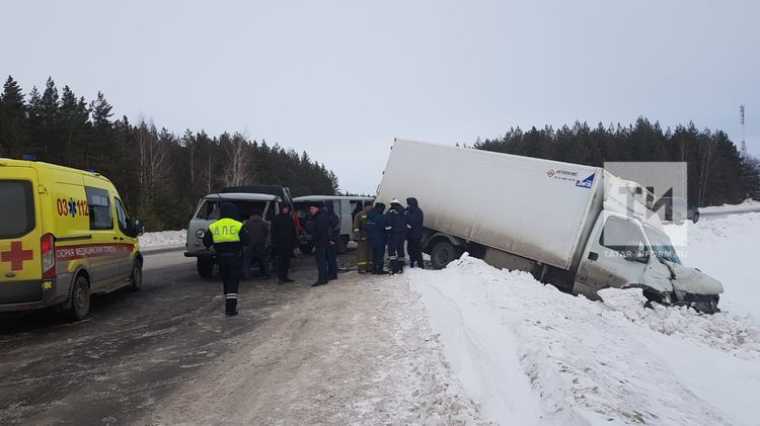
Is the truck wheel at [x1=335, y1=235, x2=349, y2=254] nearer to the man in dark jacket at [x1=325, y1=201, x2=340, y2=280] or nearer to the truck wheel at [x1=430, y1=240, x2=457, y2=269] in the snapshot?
the truck wheel at [x1=430, y1=240, x2=457, y2=269]

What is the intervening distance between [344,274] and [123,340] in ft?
21.1

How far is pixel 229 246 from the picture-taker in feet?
27.7

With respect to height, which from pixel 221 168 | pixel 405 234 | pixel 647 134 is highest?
pixel 647 134

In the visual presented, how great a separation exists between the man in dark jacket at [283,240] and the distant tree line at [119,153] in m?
18.9

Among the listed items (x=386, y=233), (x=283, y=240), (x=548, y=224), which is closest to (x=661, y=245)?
(x=548, y=224)

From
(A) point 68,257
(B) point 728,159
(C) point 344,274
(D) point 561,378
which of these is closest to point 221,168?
(C) point 344,274

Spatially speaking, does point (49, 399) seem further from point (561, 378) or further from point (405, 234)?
point (405, 234)

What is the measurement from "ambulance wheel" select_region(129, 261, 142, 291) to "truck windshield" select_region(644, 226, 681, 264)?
10696 mm

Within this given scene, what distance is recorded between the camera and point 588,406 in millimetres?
4082

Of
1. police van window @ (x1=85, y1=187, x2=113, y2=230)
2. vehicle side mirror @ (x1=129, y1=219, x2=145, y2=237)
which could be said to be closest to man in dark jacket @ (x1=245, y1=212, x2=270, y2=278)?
vehicle side mirror @ (x1=129, y1=219, x2=145, y2=237)

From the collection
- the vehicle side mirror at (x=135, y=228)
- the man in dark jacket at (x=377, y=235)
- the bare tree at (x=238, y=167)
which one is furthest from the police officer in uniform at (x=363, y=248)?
the bare tree at (x=238, y=167)

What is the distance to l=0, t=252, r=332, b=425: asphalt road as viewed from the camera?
15.5ft

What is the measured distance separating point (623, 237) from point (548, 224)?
61.9 inches

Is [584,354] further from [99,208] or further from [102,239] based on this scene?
[99,208]
